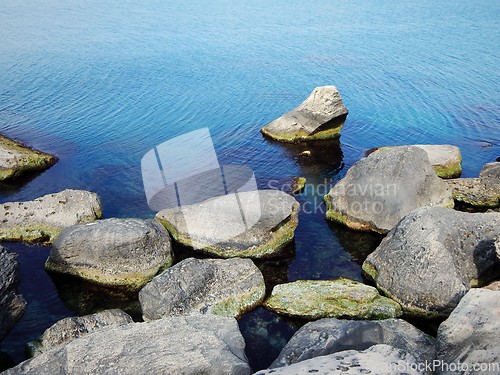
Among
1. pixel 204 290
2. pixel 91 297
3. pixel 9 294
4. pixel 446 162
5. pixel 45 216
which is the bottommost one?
pixel 91 297

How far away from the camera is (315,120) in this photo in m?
19.9

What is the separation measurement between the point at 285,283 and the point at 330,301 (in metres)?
1.41

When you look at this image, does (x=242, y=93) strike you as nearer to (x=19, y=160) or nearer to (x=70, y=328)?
(x=19, y=160)

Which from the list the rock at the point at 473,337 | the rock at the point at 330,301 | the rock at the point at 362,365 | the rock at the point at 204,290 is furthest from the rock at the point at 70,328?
the rock at the point at 473,337

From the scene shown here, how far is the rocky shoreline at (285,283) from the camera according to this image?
7199 mm

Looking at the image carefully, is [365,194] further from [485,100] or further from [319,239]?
[485,100]

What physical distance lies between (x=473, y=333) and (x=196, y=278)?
603cm

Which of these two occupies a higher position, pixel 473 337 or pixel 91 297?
pixel 473 337

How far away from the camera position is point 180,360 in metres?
7.26

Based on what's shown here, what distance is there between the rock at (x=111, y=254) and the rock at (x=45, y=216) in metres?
1.66

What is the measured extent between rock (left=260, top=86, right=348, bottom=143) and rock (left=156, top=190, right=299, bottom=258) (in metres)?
7.93

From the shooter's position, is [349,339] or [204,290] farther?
[204,290]

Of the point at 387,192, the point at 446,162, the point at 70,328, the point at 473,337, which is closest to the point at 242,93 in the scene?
the point at 446,162

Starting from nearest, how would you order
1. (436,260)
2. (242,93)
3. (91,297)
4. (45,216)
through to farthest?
(436,260) → (91,297) → (45,216) → (242,93)
